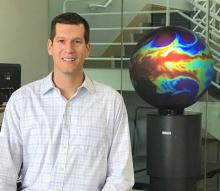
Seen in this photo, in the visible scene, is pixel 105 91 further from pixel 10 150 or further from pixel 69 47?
pixel 10 150

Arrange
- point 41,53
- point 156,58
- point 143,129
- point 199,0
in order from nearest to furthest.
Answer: point 156,58 < point 199,0 < point 143,129 < point 41,53

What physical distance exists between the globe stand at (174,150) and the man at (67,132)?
3.32ft

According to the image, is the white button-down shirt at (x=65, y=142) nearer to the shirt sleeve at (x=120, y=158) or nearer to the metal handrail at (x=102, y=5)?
the shirt sleeve at (x=120, y=158)

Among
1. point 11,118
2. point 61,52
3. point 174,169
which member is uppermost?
point 61,52

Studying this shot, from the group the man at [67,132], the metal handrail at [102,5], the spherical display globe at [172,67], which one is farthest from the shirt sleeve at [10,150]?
the metal handrail at [102,5]

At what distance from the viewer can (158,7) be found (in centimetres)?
464

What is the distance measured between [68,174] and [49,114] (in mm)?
241

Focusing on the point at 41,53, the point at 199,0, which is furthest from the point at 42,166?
the point at 41,53

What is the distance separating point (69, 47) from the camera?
1757 mm

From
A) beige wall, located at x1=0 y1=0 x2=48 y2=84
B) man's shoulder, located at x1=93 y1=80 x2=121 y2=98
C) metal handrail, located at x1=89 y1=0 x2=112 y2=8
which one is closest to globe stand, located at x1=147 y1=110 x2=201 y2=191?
man's shoulder, located at x1=93 y1=80 x2=121 y2=98

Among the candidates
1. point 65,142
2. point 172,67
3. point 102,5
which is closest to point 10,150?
point 65,142

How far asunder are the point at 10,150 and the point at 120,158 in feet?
1.37

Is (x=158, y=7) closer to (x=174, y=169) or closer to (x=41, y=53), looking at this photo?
(x=41, y=53)

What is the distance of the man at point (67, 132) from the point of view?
1732 mm
